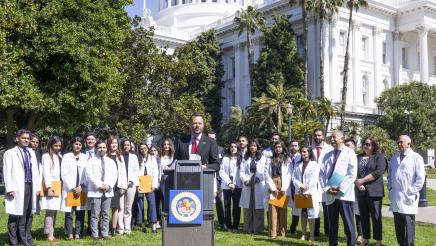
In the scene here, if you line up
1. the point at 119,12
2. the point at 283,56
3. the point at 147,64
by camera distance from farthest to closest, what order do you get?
the point at 283,56 < the point at 147,64 < the point at 119,12

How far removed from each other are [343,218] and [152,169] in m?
4.99

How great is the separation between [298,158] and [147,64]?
69.3 ft

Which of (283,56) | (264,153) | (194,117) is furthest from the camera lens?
(283,56)

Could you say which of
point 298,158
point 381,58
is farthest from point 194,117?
point 381,58

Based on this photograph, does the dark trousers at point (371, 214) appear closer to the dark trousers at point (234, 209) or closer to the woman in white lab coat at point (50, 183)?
the dark trousers at point (234, 209)

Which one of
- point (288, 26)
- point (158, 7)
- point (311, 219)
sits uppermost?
point (158, 7)

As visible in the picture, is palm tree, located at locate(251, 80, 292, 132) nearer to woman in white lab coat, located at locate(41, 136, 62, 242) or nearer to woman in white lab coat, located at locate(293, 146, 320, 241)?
woman in white lab coat, located at locate(293, 146, 320, 241)

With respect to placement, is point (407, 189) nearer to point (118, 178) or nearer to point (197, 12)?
point (118, 178)

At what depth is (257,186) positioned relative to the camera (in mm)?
12391

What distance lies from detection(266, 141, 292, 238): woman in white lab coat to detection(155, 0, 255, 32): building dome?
68659 mm

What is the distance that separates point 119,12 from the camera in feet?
87.4

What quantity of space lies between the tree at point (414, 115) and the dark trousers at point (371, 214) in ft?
115

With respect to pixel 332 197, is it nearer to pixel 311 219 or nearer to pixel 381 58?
pixel 311 219

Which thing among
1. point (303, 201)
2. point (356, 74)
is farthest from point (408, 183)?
point (356, 74)
